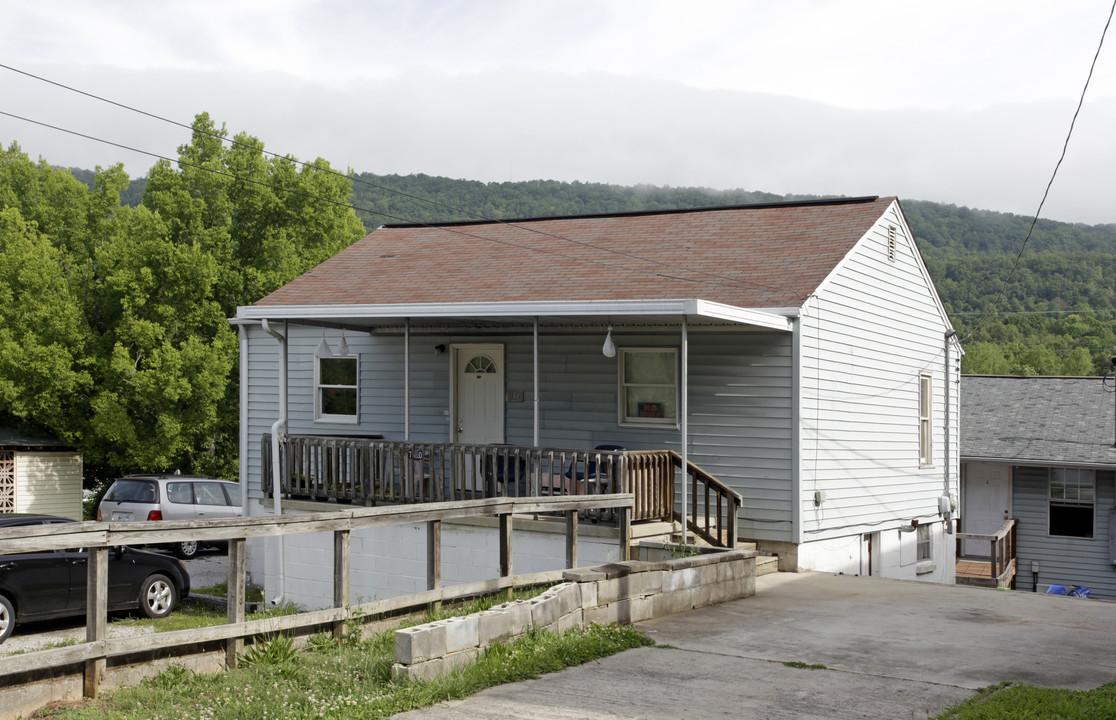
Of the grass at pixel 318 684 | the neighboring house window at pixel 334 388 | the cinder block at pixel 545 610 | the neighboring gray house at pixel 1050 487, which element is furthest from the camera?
the neighboring gray house at pixel 1050 487

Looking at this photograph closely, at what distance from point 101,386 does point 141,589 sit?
17340mm

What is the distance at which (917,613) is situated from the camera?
417 inches

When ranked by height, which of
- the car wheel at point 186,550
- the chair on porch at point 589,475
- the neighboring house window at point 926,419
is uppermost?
the neighboring house window at point 926,419

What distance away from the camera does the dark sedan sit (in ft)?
39.0

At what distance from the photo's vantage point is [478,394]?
55.6 feet

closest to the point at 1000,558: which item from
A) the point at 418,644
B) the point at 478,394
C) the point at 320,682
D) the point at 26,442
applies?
the point at 478,394

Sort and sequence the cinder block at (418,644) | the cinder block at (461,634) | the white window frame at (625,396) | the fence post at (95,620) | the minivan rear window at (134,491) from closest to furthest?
the fence post at (95,620) → the cinder block at (418,644) → the cinder block at (461,634) → the white window frame at (625,396) → the minivan rear window at (134,491)

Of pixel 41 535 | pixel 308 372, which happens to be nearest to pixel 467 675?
pixel 41 535

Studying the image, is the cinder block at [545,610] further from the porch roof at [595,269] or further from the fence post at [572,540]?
the porch roof at [595,269]

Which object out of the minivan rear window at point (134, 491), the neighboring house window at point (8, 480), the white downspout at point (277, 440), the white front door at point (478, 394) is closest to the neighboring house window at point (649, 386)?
the white front door at point (478, 394)

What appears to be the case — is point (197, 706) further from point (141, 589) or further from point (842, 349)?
point (842, 349)

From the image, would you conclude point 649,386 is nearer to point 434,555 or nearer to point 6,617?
point 434,555

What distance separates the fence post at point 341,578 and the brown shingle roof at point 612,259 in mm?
7794

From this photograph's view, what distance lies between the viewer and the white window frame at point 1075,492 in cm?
2247
